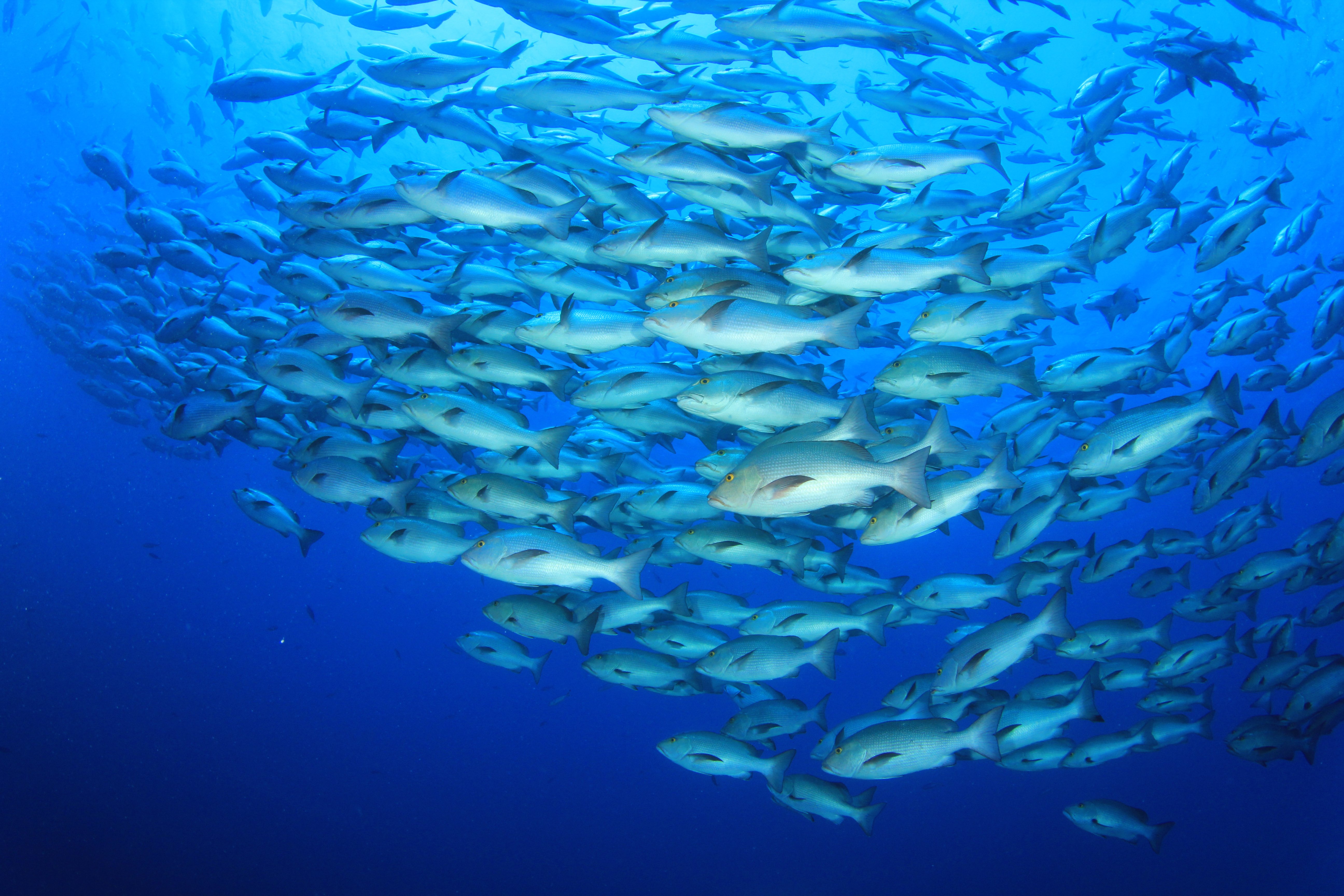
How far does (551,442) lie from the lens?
15.4 feet

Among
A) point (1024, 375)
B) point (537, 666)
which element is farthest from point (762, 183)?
point (537, 666)

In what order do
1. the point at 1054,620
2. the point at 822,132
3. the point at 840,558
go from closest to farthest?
the point at 822,132, the point at 1054,620, the point at 840,558

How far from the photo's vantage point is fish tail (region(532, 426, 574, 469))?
4.66 metres

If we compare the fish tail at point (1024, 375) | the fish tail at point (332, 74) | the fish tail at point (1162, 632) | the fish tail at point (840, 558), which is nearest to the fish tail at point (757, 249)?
the fish tail at point (1024, 375)

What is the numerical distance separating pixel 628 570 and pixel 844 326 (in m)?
2.15

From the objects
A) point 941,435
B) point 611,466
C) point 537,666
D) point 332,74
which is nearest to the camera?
point 941,435

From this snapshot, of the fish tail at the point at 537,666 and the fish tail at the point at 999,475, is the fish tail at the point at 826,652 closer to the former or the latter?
the fish tail at the point at 999,475

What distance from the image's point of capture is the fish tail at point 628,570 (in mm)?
4363

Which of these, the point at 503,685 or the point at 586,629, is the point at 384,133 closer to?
the point at 586,629

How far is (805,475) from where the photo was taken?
3162 mm

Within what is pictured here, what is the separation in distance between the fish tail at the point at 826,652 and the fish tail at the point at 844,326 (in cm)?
256

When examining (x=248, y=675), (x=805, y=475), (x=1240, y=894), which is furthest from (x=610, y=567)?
(x=248, y=675)

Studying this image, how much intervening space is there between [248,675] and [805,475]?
8957cm

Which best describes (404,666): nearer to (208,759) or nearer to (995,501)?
(208,759)
